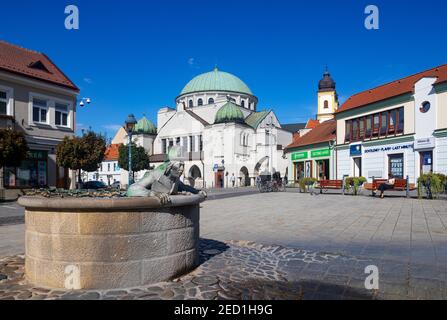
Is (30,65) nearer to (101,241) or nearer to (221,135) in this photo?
(101,241)

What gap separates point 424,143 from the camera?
23.1 metres

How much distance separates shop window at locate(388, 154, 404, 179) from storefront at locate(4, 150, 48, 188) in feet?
82.9

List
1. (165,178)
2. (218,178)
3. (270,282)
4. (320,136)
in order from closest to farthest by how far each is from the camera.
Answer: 1. (270,282)
2. (165,178)
3. (320,136)
4. (218,178)

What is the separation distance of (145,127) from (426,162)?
161ft

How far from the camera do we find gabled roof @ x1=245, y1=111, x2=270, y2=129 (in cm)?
5386

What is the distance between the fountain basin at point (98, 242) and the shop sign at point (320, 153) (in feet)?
99.0

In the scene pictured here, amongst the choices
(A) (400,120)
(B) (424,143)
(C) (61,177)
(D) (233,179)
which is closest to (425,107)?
(A) (400,120)

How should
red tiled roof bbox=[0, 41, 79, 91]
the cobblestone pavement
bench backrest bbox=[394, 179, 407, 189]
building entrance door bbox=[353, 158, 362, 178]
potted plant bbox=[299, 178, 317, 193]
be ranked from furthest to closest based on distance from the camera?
building entrance door bbox=[353, 158, 362, 178] < potted plant bbox=[299, 178, 317, 193] < red tiled roof bbox=[0, 41, 79, 91] < bench backrest bbox=[394, 179, 407, 189] < the cobblestone pavement

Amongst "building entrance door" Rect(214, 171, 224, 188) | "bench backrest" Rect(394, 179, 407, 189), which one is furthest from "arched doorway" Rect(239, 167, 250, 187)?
"bench backrest" Rect(394, 179, 407, 189)

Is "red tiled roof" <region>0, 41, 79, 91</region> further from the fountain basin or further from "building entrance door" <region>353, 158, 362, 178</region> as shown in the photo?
"building entrance door" <region>353, 158, 362, 178</region>

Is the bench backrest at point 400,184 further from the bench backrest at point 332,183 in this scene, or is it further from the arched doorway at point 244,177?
the arched doorway at point 244,177
